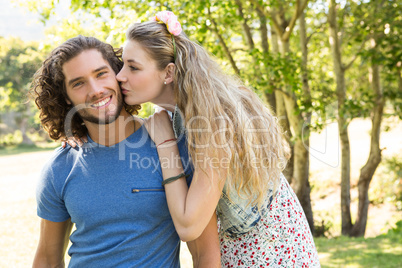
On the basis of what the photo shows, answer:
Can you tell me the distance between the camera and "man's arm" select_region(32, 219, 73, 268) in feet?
6.85

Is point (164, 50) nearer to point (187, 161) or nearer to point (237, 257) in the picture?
point (187, 161)

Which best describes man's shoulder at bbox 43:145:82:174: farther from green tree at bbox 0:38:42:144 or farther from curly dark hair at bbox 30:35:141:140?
green tree at bbox 0:38:42:144

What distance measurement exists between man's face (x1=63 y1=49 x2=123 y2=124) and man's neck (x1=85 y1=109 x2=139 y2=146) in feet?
0.11

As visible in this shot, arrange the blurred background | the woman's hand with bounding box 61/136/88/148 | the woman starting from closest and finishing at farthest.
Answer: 1. the woman
2. the woman's hand with bounding box 61/136/88/148
3. the blurred background

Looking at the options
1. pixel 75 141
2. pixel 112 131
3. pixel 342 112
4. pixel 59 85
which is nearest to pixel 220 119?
pixel 112 131

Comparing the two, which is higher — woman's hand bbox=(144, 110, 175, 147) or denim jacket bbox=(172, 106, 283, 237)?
woman's hand bbox=(144, 110, 175, 147)

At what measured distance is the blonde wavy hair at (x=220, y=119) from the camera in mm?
1962

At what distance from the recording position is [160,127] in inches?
83.4

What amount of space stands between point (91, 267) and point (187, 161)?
0.67m

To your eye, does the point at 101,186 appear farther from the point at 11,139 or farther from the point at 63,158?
the point at 11,139

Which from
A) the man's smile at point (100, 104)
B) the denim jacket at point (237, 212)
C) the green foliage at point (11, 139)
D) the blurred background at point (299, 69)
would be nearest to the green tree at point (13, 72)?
the green foliage at point (11, 139)

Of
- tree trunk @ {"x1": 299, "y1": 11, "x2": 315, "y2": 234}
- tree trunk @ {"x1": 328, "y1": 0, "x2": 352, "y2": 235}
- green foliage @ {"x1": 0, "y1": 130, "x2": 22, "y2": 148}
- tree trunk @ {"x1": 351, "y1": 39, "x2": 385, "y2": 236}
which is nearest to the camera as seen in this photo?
tree trunk @ {"x1": 299, "y1": 11, "x2": 315, "y2": 234}

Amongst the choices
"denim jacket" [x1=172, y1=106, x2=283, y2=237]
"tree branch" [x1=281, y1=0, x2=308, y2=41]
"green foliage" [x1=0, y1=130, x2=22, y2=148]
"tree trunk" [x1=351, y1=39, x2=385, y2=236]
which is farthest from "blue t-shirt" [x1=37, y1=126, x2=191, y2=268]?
"green foliage" [x1=0, y1=130, x2=22, y2=148]

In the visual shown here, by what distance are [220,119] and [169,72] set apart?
16.4 inches
